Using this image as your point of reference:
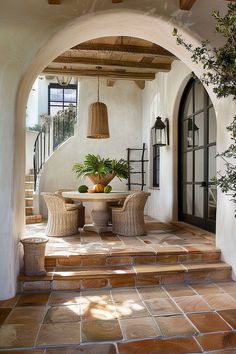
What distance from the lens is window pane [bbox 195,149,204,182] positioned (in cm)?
447

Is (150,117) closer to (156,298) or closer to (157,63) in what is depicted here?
(157,63)

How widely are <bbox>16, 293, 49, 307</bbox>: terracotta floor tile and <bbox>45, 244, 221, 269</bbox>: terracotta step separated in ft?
1.29

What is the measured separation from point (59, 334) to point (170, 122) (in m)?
4.07

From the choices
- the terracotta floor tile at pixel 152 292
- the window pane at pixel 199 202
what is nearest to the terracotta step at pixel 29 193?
the window pane at pixel 199 202

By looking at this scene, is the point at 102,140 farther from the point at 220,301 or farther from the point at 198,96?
the point at 220,301

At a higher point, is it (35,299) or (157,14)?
(157,14)

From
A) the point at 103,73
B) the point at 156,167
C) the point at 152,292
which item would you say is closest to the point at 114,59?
the point at 103,73

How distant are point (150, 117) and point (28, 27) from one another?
3982 millimetres

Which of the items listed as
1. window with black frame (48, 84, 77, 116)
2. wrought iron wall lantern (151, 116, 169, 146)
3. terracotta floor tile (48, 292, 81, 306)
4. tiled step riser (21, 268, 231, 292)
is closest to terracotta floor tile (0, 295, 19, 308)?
tiled step riser (21, 268, 231, 292)

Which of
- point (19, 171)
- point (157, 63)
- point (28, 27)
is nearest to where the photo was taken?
point (28, 27)

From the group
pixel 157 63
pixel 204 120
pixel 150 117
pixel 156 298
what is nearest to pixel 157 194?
pixel 150 117

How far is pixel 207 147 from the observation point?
4297 millimetres

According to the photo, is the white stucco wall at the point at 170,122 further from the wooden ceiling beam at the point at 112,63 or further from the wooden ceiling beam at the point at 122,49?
the wooden ceiling beam at the point at 122,49

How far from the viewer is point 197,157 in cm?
465
